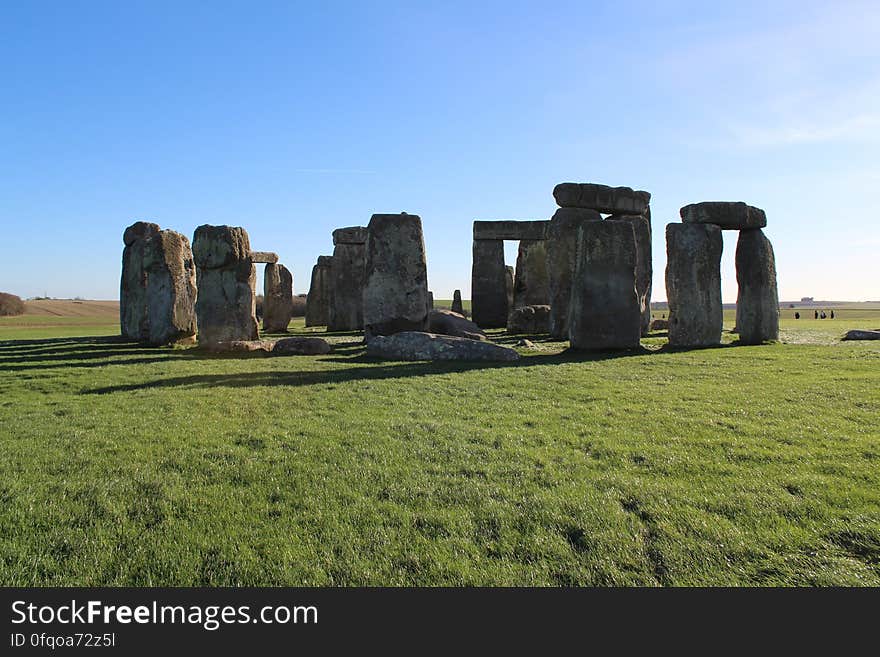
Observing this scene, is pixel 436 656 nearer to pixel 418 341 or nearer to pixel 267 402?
pixel 267 402

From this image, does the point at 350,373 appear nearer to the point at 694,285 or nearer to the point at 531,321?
the point at 694,285

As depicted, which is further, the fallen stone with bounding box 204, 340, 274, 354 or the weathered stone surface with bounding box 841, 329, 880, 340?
the weathered stone surface with bounding box 841, 329, 880, 340

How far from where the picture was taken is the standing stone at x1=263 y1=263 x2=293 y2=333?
1892 centimetres

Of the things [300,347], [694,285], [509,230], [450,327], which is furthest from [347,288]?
[694,285]

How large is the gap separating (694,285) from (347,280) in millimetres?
10952

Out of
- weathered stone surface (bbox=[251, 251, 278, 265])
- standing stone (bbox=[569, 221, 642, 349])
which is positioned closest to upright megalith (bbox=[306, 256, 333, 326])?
weathered stone surface (bbox=[251, 251, 278, 265])

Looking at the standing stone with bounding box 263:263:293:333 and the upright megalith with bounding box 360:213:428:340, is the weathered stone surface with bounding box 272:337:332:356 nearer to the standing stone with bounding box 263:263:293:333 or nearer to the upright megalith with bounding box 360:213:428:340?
the upright megalith with bounding box 360:213:428:340

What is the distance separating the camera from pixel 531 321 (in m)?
16.3

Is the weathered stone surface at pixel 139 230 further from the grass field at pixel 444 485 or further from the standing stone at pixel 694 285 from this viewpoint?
the standing stone at pixel 694 285

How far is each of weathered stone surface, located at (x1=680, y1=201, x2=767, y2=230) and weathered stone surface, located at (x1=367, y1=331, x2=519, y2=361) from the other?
17.5 ft

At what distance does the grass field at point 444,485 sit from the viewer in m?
2.29

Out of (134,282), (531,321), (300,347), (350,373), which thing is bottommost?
(350,373)

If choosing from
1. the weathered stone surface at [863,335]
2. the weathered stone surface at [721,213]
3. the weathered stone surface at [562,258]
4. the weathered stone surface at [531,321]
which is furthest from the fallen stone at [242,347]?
the weathered stone surface at [863,335]

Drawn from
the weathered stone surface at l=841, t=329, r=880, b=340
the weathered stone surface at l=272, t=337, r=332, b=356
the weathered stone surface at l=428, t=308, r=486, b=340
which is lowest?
the weathered stone surface at l=272, t=337, r=332, b=356
